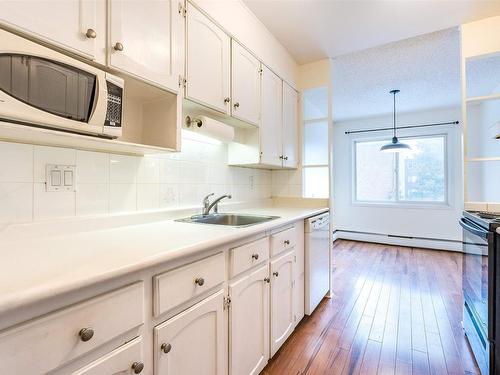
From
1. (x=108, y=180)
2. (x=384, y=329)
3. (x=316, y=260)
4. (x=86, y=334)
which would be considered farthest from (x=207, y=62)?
(x=384, y=329)

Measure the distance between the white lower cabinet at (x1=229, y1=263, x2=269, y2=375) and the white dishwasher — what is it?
72cm

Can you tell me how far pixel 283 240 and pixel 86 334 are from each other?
123cm

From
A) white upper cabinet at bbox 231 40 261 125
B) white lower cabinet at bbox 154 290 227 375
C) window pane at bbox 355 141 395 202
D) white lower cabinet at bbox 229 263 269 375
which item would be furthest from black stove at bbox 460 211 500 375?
window pane at bbox 355 141 395 202

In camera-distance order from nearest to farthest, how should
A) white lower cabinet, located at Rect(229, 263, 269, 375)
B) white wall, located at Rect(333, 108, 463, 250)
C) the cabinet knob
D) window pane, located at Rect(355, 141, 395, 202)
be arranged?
the cabinet knob < white lower cabinet, located at Rect(229, 263, 269, 375) < white wall, located at Rect(333, 108, 463, 250) < window pane, located at Rect(355, 141, 395, 202)

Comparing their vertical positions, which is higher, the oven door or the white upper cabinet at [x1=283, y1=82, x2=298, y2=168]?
the white upper cabinet at [x1=283, y1=82, x2=298, y2=168]

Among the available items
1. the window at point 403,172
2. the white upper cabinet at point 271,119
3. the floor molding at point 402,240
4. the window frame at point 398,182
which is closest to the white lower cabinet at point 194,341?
the white upper cabinet at point 271,119

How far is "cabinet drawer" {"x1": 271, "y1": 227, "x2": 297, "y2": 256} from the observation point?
62.6 inches

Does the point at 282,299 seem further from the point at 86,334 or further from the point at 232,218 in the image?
the point at 86,334

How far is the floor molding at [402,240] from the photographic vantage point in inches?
172

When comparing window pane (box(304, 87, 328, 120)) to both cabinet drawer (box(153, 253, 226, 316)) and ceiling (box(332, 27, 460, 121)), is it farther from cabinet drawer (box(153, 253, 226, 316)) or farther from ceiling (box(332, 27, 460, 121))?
cabinet drawer (box(153, 253, 226, 316))

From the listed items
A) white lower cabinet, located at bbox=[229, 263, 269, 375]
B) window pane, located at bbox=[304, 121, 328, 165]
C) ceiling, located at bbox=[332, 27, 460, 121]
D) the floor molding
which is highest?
ceiling, located at bbox=[332, 27, 460, 121]

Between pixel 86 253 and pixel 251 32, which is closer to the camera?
pixel 86 253

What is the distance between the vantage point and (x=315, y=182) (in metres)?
3.00

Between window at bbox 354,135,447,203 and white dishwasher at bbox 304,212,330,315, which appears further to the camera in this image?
window at bbox 354,135,447,203
